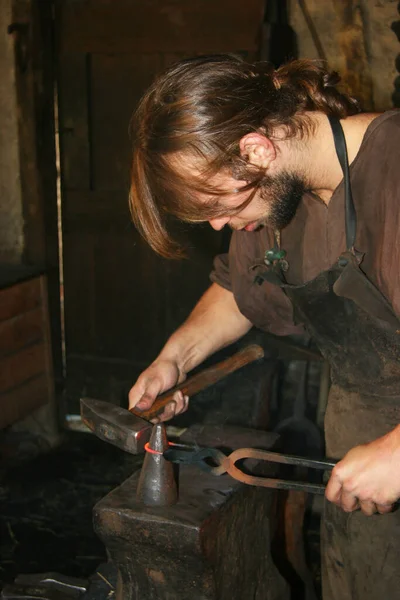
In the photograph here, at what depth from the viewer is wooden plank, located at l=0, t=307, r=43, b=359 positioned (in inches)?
173

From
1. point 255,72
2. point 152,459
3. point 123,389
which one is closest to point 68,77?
point 123,389

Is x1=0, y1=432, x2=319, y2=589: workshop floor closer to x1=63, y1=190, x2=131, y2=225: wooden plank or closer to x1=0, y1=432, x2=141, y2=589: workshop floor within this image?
x1=0, y1=432, x2=141, y2=589: workshop floor

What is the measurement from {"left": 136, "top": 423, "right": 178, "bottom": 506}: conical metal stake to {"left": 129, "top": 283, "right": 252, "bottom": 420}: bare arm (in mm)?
489

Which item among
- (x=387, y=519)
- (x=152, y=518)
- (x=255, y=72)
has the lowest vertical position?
(x=387, y=519)

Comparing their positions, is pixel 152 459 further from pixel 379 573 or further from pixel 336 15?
pixel 336 15

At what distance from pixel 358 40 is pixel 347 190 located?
2.10m

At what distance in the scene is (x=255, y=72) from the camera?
2131 mm

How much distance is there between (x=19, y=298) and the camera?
4.43 meters

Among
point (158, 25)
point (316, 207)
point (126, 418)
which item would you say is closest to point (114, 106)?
point (158, 25)

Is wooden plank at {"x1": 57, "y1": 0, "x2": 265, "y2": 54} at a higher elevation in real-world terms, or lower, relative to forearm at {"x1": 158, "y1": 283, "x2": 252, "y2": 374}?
higher

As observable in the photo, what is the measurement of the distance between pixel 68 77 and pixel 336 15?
1.67m

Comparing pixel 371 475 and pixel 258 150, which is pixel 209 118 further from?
pixel 371 475

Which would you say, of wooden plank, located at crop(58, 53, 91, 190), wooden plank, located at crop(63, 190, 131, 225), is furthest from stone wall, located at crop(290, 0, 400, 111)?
wooden plank, located at crop(63, 190, 131, 225)

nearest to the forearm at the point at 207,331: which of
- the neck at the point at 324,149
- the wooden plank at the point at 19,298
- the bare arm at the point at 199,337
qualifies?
the bare arm at the point at 199,337
